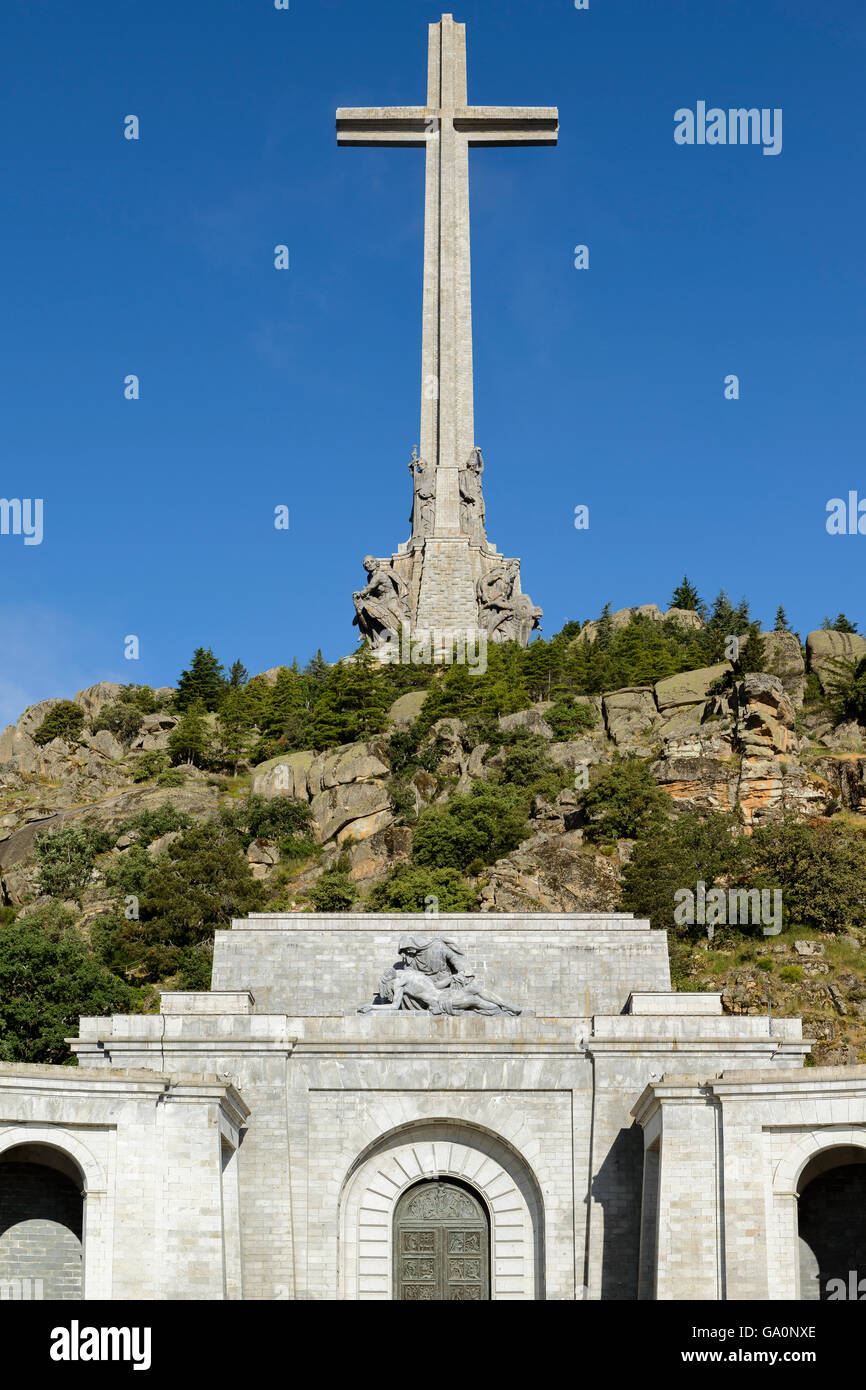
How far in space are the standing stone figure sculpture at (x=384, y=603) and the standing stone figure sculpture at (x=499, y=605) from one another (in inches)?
168

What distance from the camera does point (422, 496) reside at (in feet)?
302

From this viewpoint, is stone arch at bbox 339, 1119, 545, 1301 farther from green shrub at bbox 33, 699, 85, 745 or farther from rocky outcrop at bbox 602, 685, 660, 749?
green shrub at bbox 33, 699, 85, 745

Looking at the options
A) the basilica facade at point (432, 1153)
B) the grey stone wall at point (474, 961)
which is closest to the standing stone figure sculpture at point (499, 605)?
the grey stone wall at point (474, 961)

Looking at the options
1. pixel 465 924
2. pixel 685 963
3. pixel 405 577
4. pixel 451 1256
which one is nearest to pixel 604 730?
pixel 405 577

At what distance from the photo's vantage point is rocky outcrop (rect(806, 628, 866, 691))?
87.4 metres

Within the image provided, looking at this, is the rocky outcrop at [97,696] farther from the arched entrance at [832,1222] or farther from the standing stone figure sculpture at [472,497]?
the arched entrance at [832,1222]

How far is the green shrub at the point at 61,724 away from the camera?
9644 cm

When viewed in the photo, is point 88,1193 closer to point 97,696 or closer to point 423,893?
point 423,893

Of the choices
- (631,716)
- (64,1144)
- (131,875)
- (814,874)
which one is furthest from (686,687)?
(64,1144)

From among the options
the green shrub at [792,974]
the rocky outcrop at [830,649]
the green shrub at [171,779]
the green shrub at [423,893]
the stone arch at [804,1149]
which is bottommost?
the stone arch at [804,1149]

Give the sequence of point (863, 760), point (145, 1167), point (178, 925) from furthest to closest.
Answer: point (863, 760), point (178, 925), point (145, 1167)

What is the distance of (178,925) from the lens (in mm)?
61281
